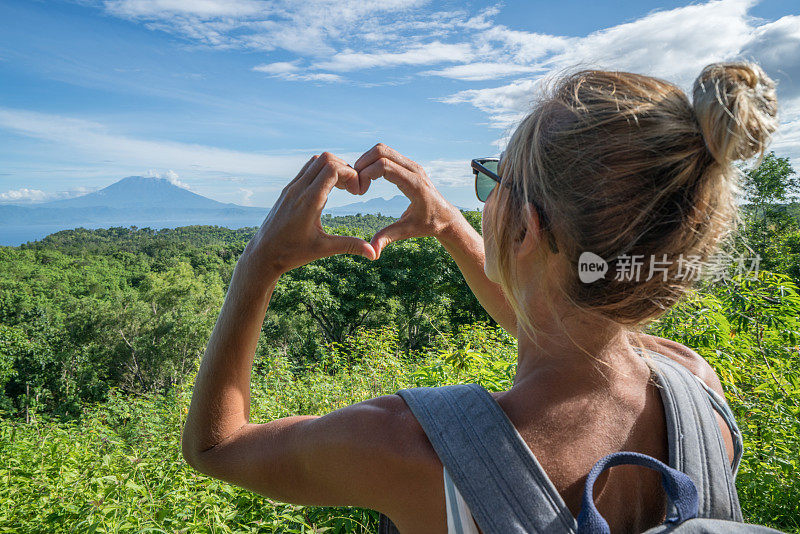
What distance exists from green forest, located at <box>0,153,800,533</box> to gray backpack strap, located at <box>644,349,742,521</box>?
0.19m

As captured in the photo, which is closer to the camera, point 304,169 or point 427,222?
point 304,169

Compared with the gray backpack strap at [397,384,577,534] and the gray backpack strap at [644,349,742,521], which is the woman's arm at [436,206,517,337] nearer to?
the gray backpack strap at [644,349,742,521]

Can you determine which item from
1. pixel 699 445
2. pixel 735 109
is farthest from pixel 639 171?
pixel 699 445

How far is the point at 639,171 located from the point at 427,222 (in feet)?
1.89

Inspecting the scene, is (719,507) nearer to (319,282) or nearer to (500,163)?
(500,163)

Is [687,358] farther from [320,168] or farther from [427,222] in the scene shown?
[320,168]

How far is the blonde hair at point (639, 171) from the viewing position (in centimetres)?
73

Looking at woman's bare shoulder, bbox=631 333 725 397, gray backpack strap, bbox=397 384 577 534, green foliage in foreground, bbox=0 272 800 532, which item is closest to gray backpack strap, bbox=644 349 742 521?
woman's bare shoulder, bbox=631 333 725 397

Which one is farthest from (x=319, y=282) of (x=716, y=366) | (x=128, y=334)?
(x=716, y=366)

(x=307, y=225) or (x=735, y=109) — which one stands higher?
(x=735, y=109)

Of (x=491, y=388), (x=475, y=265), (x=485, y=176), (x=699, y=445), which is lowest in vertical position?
(x=491, y=388)

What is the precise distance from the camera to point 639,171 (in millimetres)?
736

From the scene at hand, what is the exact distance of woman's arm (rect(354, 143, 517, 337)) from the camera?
1105 mm

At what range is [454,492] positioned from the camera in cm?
67
